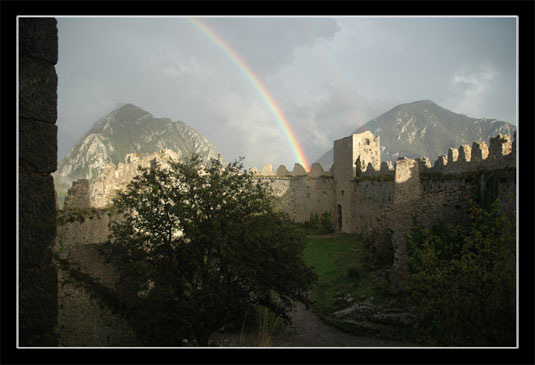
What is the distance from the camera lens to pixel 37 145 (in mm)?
3959

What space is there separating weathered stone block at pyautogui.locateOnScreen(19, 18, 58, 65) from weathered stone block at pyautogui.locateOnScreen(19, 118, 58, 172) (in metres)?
0.78

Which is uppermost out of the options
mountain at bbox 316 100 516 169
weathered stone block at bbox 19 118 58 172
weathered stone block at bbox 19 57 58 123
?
mountain at bbox 316 100 516 169

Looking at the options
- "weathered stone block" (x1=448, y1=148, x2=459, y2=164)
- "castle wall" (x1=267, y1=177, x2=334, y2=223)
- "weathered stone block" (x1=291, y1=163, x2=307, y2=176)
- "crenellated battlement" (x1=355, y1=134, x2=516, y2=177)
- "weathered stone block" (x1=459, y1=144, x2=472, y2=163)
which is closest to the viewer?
"crenellated battlement" (x1=355, y1=134, x2=516, y2=177)

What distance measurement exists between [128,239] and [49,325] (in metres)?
6.47

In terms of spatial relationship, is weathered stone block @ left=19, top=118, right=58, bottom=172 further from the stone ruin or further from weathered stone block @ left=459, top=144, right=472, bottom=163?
weathered stone block @ left=459, top=144, right=472, bottom=163

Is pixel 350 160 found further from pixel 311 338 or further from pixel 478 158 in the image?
pixel 311 338

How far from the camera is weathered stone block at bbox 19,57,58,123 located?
3855mm

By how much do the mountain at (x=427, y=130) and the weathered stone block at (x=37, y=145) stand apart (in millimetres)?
52342

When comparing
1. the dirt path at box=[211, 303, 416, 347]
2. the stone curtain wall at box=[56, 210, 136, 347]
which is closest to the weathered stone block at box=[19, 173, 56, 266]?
the stone curtain wall at box=[56, 210, 136, 347]

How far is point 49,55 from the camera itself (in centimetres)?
405

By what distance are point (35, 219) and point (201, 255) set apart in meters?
6.42

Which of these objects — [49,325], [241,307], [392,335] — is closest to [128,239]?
[241,307]

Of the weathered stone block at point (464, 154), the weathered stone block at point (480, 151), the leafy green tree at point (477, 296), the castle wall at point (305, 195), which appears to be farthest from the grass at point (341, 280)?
the castle wall at point (305, 195)

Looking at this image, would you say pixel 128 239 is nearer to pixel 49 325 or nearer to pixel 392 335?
pixel 49 325
